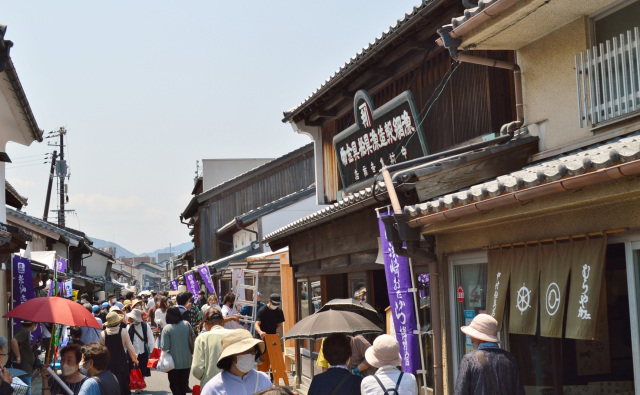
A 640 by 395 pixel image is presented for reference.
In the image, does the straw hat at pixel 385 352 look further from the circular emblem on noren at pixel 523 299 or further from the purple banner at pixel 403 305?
the purple banner at pixel 403 305

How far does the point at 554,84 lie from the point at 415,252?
2614mm

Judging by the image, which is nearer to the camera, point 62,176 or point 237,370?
point 237,370

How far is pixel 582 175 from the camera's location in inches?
237

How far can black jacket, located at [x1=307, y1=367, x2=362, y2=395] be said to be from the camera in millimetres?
6355

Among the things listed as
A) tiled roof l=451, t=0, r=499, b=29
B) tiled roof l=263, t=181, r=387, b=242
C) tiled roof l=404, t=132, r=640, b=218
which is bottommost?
tiled roof l=404, t=132, r=640, b=218

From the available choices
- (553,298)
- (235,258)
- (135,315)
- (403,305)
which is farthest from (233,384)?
(235,258)

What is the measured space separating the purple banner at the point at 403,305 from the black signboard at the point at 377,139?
2.38m

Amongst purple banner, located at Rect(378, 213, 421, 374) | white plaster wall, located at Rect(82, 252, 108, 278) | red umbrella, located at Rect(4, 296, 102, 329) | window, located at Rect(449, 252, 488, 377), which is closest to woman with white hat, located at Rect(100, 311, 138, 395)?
red umbrella, located at Rect(4, 296, 102, 329)

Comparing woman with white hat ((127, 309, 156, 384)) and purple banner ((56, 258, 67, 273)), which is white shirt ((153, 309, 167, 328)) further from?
woman with white hat ((127, 309, 156, 384))

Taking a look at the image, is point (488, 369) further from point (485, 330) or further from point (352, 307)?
point (352, 307)

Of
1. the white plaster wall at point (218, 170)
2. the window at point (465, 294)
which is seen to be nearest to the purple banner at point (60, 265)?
the window at point (465, 294)

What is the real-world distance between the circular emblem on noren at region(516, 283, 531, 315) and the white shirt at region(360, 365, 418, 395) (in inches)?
A: 78.6

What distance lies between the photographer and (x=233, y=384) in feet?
19.3

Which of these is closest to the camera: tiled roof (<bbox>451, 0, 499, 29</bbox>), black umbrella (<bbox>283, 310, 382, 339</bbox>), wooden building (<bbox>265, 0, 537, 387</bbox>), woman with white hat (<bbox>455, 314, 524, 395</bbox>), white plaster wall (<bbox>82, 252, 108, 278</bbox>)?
woman with white hat (<bbox>455, 314, 524, 395</bbox>)
